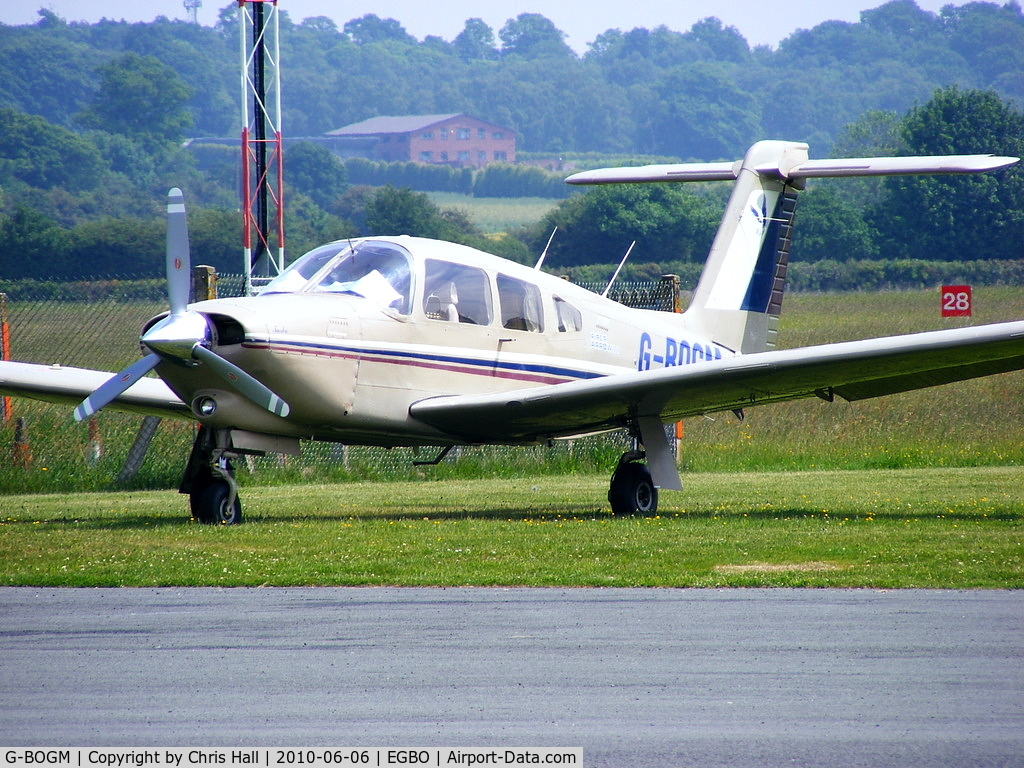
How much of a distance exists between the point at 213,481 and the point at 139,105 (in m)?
147

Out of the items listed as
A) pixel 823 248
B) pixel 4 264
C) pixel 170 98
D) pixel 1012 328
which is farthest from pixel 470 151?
pixel 1012 328

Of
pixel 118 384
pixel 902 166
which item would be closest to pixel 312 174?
pixel 902 166

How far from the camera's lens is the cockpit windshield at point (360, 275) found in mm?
11766

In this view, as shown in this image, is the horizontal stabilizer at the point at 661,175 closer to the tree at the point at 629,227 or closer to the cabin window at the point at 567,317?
the cabin window at the point at 567,317

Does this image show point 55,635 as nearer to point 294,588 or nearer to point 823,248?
point 294,588

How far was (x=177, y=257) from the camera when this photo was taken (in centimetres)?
1073

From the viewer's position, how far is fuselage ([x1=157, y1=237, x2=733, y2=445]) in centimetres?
1098

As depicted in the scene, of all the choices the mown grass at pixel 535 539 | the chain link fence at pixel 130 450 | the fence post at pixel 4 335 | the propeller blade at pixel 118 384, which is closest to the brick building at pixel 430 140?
the chain link fence at pixel 130 450

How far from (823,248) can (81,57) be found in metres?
123

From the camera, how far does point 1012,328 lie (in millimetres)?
10672

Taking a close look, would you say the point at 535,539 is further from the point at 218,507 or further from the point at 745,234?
the point at 745,234

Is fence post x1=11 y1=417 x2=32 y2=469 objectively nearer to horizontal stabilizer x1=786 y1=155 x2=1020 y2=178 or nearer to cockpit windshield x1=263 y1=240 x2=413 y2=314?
cockpit windshield x1=263 y1=240 x2=413 y2=314

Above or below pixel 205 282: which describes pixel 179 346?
below

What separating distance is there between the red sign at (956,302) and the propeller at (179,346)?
627 inches
